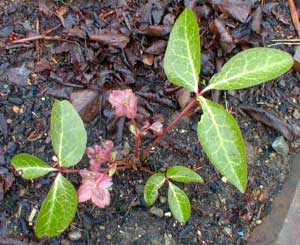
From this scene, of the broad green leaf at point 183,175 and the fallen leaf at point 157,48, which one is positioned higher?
the fallen leaf at point 157,48

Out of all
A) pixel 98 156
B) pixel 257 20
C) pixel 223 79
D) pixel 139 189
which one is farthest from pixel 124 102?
pixel 257 20

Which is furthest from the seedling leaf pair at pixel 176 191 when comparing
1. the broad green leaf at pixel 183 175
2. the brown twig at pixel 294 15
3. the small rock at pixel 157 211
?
the brown twig at pixel 294 15

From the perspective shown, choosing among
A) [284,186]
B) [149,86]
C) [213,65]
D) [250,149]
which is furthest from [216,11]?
[284,186]

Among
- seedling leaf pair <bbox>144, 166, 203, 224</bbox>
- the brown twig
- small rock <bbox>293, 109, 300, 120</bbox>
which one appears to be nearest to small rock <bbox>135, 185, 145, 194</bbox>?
seedling leaf pair <bbox>144, 166, 203, 224</bbox>

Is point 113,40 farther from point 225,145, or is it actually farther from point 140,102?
point 225,145

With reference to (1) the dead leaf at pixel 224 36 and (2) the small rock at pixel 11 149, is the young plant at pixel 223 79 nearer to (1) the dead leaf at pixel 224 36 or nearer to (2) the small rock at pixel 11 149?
(1) the dead leaf at pixel 224 36
